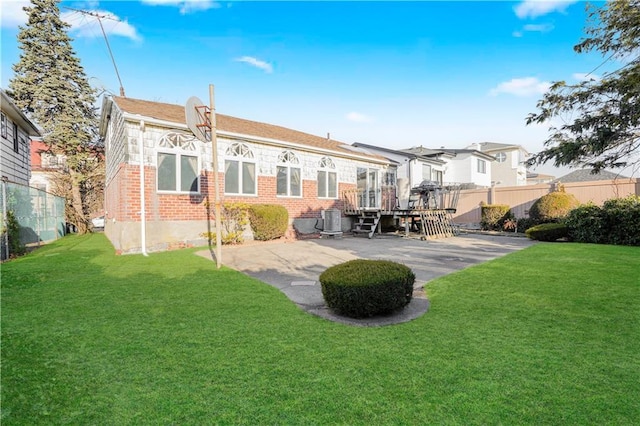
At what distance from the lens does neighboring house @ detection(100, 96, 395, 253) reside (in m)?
9.17

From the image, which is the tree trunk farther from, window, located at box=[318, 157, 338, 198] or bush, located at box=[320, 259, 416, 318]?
bush, located at box=[320, 259, 416, 318]

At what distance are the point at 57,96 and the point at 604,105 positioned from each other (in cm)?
2596

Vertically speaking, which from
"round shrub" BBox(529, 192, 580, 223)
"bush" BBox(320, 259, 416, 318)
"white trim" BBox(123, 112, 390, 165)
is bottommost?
"bush" BBox(320, 259, 416, 318)

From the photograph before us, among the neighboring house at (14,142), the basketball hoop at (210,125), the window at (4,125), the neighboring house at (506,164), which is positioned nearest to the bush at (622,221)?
the basketball hoop at (210,125)

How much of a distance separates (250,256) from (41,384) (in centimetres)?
605

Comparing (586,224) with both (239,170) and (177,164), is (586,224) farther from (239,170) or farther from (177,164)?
(177,164)

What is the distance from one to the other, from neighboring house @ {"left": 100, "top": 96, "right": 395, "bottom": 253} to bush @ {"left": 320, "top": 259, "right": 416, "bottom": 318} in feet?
23.6

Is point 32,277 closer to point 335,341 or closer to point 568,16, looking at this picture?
point 335,341

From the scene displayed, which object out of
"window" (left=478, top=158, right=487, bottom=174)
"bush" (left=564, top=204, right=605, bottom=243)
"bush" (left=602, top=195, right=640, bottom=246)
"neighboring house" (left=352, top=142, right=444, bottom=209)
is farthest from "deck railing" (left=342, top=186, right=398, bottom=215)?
"window" (left=478, top=158, right=487, bottom=174)

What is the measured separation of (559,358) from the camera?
275 centimetres

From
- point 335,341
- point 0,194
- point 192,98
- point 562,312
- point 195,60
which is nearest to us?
point 335,341

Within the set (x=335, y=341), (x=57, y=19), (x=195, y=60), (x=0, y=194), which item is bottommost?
(x=335, y=341)

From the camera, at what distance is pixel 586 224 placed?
1099 centimetres

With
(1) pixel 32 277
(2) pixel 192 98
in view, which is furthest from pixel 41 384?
(2) pixel 192 98
